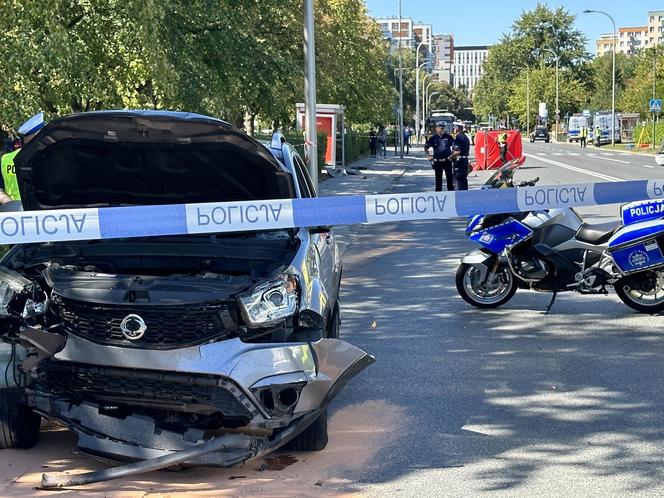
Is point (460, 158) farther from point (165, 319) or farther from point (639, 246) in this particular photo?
point (165, 319)

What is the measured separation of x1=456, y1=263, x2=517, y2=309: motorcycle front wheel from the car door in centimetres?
244

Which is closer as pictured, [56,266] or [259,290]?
[259,290]

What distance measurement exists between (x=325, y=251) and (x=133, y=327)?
1.87 m

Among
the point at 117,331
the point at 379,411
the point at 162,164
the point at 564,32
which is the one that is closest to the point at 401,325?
the point at 379,411

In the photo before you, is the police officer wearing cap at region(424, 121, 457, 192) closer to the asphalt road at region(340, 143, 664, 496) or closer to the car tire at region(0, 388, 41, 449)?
the asphalt road at region(340, 143, 664, 496)

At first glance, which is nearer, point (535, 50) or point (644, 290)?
point (644, 290)

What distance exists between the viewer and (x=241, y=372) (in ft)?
14.7

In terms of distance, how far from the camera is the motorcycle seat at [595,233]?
869 centimetres

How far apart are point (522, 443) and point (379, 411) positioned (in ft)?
3.26

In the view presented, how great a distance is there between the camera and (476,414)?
595 centimetres

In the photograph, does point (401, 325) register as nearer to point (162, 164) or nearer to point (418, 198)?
point (418, 198)

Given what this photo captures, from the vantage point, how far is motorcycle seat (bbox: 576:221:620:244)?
8688 mm

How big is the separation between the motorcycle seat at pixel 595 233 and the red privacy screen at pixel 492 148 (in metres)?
26.2

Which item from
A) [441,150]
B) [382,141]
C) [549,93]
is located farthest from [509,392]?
[549,93]
